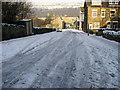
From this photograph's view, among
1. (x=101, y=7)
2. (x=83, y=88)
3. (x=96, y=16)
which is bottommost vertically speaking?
(x=83, y=88)

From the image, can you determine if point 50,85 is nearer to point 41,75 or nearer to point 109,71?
point 41,75

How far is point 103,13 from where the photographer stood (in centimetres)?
3506

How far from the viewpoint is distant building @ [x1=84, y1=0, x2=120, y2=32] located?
34638 millimetres

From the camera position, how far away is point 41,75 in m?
4.08

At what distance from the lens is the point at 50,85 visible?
11.2 feet

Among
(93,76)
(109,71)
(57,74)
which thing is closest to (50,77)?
(57,74)

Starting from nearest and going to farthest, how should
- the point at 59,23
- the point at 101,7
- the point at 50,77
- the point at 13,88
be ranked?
1. the point at 13,88
2. the point at 50,77
3. the point at 101,7
4. the point at 59,23

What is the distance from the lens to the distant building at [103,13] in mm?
34638

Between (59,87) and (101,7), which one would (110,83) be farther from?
(101,7)

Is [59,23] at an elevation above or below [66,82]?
above

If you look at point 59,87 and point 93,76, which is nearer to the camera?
point 59,87

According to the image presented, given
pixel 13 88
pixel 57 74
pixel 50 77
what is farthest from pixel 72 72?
pixel 13 88

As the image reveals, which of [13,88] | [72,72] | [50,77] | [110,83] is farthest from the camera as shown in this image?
[72,72]

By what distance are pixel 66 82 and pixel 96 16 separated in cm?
3431
